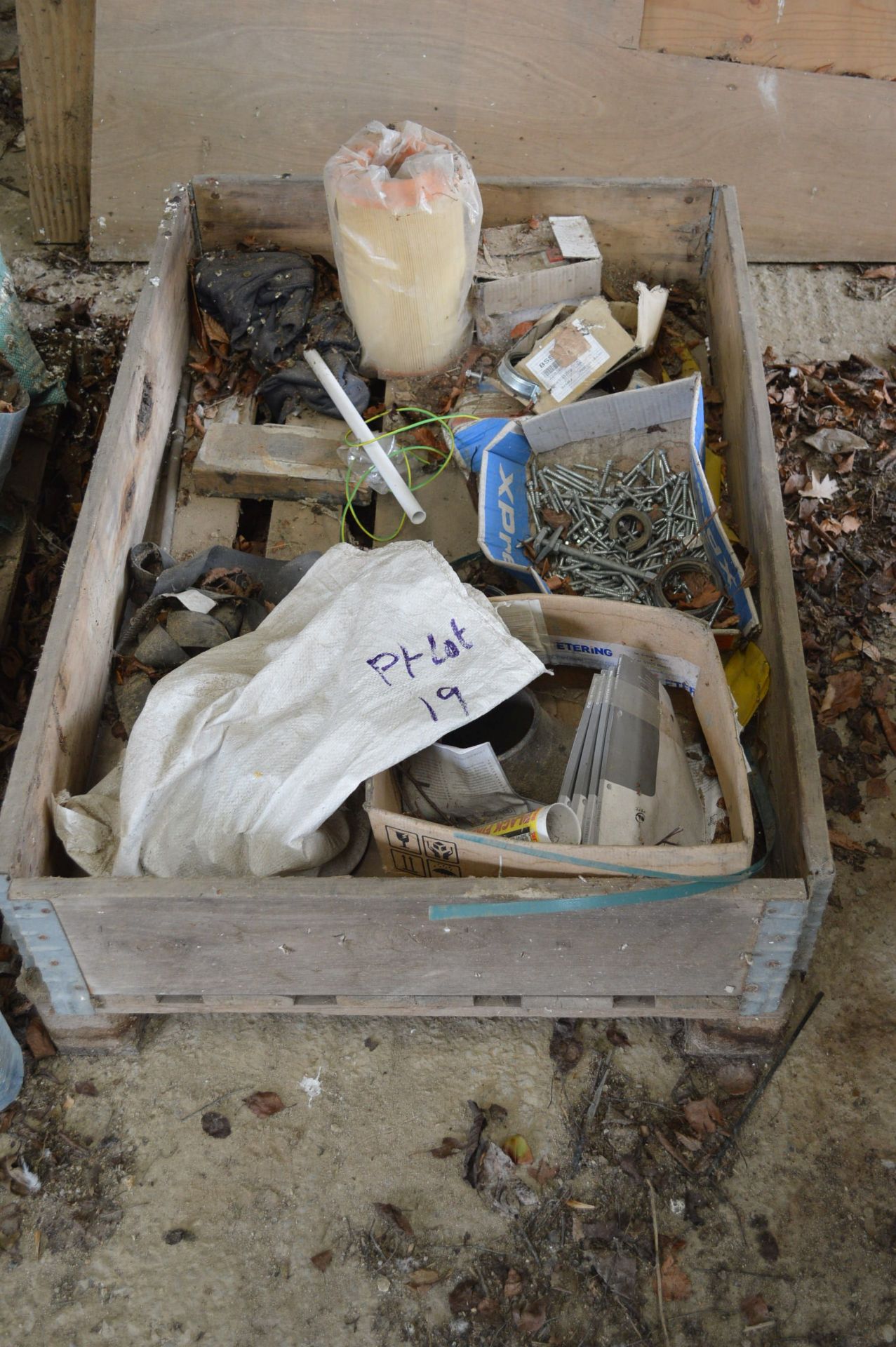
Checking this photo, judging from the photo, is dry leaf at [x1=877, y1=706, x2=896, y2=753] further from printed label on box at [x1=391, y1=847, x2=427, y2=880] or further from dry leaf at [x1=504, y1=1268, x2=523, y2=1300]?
dry leaf at [x1=504, y1=1268, x2=523, y2=1300]

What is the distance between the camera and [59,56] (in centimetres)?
444

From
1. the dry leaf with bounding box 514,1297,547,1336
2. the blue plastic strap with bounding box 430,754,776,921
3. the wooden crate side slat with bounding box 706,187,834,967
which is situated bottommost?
the dry leaf with bounding box 514,1297,547,1336

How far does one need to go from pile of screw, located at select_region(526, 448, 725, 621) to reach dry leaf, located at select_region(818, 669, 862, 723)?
58 centimetres

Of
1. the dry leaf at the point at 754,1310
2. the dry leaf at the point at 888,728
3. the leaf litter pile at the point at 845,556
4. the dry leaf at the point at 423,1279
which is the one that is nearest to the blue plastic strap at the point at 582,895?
the dry leaf at the point at 423,1279

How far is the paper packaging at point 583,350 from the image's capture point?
11.3 feet

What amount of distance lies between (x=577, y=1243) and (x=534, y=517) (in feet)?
5.92

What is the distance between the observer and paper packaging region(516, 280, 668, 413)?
3.46 meters

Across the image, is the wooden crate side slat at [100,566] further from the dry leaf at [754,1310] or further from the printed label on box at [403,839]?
the dry leaf at [754,1310]

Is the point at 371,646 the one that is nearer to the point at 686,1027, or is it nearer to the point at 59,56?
the point at 686,1027

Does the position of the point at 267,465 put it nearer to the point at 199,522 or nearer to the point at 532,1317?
the point at 199,522

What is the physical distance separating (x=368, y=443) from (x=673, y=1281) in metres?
2.22

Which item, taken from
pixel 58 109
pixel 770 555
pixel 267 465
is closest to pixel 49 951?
pixel 267 465

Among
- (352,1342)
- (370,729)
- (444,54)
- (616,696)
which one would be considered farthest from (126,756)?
(444,54)

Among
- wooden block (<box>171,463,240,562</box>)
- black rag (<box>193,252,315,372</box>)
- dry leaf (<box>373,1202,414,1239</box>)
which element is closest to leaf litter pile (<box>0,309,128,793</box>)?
wooden block (<box>171,463,240,562</box>)
